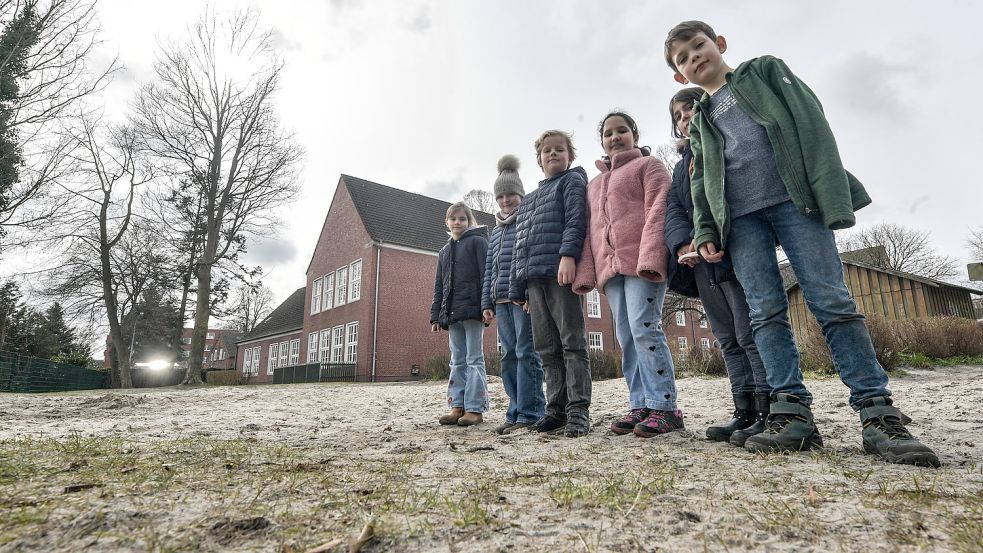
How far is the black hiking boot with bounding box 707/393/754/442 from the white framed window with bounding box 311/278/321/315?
84.3 feet

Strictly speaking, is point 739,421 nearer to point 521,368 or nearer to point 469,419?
point 521,368

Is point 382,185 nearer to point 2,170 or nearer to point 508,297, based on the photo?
point 2,170

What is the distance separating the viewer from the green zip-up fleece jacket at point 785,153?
2.22m

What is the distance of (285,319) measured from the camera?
32219mm

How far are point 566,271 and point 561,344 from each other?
24.7 inches

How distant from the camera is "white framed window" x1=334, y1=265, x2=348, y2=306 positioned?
2412cm

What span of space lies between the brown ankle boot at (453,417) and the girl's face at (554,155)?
7.53ft

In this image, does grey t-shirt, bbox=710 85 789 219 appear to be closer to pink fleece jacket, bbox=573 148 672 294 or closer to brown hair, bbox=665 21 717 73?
brown hair, bbox=665 21 717 73

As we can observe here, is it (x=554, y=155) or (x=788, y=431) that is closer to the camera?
(x=788, y=431)

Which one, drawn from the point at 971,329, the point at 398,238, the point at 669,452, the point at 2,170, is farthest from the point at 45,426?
the point at 398,238

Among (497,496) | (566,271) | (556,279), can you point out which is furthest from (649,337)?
(497,496)

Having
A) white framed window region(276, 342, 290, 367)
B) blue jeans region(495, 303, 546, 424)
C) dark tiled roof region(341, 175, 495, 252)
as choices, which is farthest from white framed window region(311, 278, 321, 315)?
blue jeans region(495, 303, 546, 424)

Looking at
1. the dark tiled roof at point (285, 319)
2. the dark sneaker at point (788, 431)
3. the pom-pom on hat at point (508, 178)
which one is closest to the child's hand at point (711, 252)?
the dark sneaker at point (788, 431)

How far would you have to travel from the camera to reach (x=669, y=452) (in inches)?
96.4
